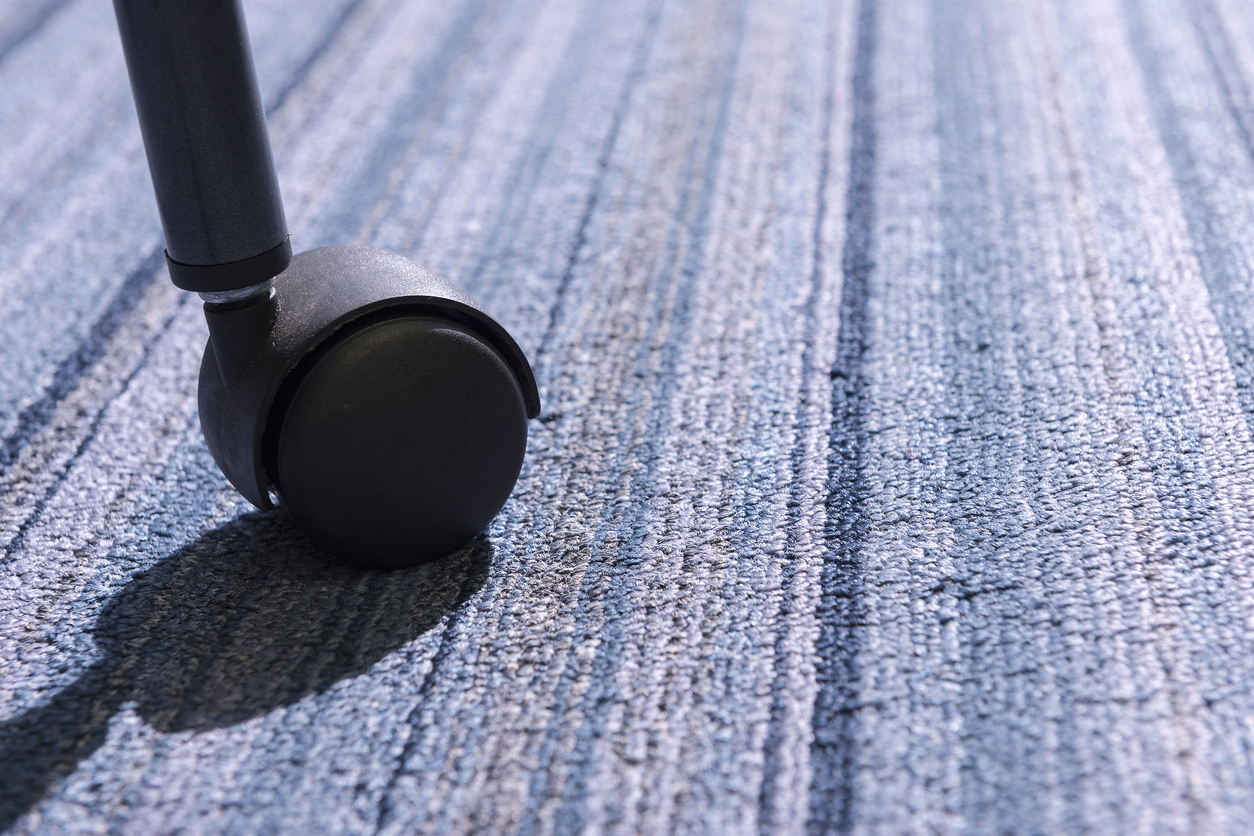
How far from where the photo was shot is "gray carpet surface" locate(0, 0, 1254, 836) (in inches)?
16.3

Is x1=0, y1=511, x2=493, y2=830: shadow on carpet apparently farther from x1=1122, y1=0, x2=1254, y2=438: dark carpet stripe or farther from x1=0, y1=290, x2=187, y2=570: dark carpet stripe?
x1=1122, y1=0, x2=1254, y2=438: dark carpet stripe

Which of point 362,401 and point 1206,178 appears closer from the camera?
point 362,401

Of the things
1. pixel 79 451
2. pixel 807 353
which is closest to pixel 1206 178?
pixel 807 353

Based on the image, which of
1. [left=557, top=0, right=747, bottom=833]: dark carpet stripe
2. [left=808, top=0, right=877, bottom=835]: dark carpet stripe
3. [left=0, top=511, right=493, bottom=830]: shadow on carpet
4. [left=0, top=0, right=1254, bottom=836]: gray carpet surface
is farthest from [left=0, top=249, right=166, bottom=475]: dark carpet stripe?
[left=808, top=0, right=877, bottom=835]: dark carpet stripe

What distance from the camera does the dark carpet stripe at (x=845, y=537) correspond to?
41 cm

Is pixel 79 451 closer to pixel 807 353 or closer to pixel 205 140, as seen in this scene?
pixel 205 140

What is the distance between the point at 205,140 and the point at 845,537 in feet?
1.09

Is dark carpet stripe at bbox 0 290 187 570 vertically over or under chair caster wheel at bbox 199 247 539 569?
under

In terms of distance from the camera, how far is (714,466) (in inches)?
23.4

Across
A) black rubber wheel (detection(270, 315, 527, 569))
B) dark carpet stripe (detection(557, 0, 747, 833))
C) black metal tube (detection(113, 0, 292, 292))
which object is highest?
black metal tube (detection(113, 0, 292, 292))

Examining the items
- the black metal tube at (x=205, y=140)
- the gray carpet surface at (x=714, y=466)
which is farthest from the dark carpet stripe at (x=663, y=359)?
the black metal tube at (x=205, y=140)

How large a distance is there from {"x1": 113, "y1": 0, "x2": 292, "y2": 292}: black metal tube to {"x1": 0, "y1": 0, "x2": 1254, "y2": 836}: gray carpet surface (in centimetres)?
16

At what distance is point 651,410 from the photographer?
0.65 metres

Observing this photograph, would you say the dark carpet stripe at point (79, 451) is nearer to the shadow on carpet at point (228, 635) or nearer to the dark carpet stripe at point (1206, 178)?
the shadow on carpet at point (228, 635)
